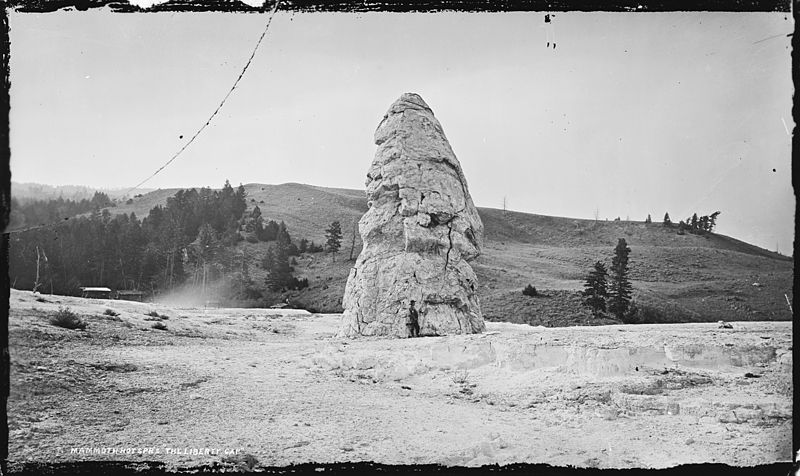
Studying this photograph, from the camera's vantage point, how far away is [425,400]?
24.0ft

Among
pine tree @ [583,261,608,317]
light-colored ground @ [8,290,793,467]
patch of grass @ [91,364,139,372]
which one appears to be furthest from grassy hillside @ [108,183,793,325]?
patch of grass @ [91,364,139,372]

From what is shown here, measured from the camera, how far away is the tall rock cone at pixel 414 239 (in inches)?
505

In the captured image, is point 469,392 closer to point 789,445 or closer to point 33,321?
point 789,445

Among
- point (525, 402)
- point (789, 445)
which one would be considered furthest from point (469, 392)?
point (789, 445)

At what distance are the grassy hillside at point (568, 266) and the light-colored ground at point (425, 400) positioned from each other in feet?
45.8

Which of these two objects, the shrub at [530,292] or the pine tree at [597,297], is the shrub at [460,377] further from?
the shrub at [530,292]

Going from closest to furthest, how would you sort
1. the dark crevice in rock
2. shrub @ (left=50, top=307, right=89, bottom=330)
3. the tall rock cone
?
shrub @ (left=50, top=307, right=89, bottom=330)
the tall rock cone
the dark crevice in rock

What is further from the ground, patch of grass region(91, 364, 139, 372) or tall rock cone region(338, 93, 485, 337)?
tall rock cone region(338, 93, 485, 337)

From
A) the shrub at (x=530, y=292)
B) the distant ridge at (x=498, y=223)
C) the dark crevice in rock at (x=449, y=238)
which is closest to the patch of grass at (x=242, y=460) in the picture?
the dark crevice in rock at (x=449, y=238)

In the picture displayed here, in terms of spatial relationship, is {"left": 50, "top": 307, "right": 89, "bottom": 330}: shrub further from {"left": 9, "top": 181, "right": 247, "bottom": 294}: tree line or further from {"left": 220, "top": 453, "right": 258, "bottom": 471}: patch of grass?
{"left": 9, "top": 181, "right": 247, "bottom": 294}: tree line

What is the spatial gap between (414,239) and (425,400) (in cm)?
666

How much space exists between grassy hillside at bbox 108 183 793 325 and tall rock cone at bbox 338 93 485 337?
1219cm

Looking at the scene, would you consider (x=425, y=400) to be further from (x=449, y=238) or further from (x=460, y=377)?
(x=449, y=238)

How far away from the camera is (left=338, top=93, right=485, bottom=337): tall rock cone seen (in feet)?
42.1
